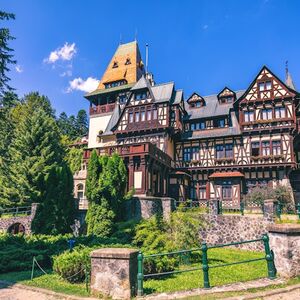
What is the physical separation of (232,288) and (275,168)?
23.2m

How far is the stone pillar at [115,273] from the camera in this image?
289 inches

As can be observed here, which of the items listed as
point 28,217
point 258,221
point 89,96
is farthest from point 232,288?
point 89,96

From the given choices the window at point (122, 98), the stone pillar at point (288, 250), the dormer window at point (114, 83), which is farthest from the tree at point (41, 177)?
the stone pillar at point (288, 250)

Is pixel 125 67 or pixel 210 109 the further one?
pixel 125 67

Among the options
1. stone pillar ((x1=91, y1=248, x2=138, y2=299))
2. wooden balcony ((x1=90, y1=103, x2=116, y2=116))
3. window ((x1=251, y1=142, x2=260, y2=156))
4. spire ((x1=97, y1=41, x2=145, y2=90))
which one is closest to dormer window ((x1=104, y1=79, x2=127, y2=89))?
spire ((x1=97, y1=41, x2=145, y2=90))

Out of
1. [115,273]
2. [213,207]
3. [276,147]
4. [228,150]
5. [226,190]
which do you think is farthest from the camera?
[228,150]

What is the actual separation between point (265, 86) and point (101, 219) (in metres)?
20.9

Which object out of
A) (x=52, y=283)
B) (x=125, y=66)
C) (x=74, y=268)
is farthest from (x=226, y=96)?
(x=52, y=283)

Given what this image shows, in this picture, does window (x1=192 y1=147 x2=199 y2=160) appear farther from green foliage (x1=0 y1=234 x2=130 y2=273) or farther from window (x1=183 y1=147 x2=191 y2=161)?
green foliage (x1=0 y1=234 x2=130 y2=273)

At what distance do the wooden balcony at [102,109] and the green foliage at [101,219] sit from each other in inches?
781

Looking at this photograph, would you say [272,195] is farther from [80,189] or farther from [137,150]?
[80,189]

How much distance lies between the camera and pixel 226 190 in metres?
29.3

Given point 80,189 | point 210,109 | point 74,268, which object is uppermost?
point 210,109

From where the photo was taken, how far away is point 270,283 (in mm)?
7273
